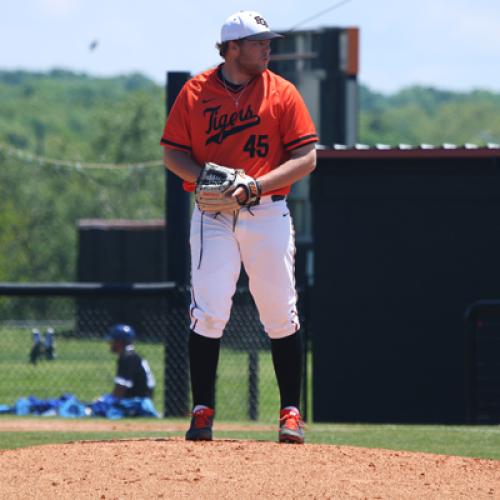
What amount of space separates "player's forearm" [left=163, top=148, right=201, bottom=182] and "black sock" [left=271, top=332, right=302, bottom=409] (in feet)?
2.97

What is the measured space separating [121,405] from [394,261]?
2945 mm

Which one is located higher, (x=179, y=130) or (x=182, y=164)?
(x=179, y=130)

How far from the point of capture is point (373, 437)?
8.13m

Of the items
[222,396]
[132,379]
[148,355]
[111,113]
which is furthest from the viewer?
[111,113]

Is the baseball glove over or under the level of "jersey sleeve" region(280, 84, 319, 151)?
under

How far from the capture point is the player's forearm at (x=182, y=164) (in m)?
6.35

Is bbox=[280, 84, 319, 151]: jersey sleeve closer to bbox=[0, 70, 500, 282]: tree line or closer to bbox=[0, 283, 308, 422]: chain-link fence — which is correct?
bbox=[0, 283, 308, 422]: chain-link fence

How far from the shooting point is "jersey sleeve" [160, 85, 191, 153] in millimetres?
6438

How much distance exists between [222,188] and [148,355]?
1546 centimetres

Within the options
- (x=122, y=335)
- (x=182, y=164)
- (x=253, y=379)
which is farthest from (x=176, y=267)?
(x=182, y=164)

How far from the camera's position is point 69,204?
5725 centimetres

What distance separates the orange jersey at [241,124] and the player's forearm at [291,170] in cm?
5

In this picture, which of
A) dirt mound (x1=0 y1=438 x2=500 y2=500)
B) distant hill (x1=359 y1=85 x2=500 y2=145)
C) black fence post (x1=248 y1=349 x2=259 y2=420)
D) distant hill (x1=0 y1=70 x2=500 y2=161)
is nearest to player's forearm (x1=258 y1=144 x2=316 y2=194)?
dirt mound (x1=0 y1=438 x2=500 y2=500)

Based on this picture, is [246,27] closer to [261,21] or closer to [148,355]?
[261,21]
